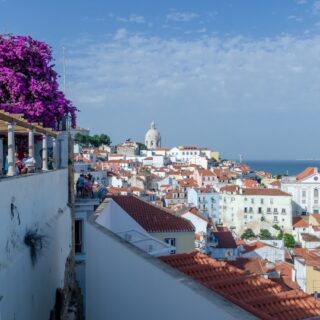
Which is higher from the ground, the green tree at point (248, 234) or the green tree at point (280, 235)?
the green tree at point (280, 235)

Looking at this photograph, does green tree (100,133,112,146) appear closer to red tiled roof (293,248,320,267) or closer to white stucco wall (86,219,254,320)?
red tiled roof (293,248,320,267)

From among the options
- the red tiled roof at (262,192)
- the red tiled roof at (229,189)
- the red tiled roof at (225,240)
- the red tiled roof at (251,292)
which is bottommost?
the red tiled roof at (225,240)

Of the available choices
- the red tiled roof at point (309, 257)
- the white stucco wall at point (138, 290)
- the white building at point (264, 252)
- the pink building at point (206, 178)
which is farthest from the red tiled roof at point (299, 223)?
the white stucco wall at point (138, 290)

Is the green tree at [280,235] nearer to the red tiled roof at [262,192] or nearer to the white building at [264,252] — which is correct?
the red tiled roof at [262,192]

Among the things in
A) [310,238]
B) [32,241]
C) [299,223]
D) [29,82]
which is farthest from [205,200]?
[32,241]

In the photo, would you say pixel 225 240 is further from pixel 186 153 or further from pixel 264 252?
pixel 186 153

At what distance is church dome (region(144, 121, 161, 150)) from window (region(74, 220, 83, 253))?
165162 mm

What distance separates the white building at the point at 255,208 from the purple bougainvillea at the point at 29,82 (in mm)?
73596

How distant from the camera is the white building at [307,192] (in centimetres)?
9988

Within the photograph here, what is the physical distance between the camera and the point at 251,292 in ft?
17.7

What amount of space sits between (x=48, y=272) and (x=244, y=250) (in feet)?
132

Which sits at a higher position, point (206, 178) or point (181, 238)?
point (181, 238)

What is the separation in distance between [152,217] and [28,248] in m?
10.00

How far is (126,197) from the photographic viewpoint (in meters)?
18.6
